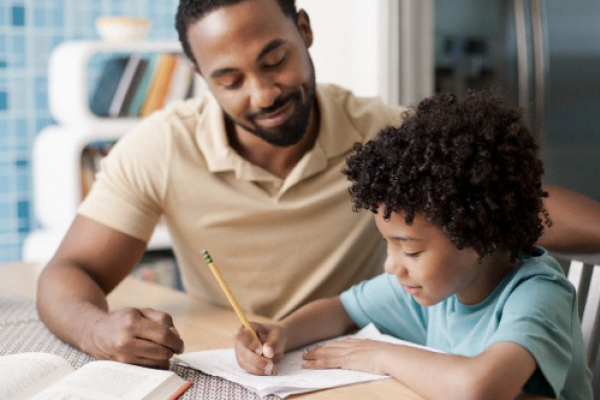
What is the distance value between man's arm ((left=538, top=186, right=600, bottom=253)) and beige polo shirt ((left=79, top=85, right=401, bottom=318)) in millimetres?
407

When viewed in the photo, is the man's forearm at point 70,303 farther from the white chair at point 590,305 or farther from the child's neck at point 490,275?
the white chair at point 590,305

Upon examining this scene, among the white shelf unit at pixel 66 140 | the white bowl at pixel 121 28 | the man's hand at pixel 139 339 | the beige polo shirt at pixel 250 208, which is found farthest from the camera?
the white bowl at pixel 121 28

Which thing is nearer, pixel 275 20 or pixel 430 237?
pixel 430 237

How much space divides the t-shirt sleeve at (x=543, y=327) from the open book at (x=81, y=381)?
46cm

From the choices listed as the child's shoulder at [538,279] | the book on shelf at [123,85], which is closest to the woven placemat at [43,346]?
the child's shoulder at [538,279]

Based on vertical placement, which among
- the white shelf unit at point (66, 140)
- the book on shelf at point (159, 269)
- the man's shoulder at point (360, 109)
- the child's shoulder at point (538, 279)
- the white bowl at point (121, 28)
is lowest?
the book on shelf at point (159, 269)

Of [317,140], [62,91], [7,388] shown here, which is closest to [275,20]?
[317,140]

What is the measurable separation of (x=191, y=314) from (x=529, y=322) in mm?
751

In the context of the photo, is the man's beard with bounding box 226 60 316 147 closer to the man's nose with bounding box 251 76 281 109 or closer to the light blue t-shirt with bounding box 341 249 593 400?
the man's nose with bounding box 251 76 281 109

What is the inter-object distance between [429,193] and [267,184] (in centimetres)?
68

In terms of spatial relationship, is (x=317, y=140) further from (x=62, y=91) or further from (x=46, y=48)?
(x=46, y=48)

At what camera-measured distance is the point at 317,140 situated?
1.82 metres

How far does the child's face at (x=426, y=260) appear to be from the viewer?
119 centimetres

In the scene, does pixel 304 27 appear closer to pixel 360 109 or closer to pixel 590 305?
pixel 360 109
